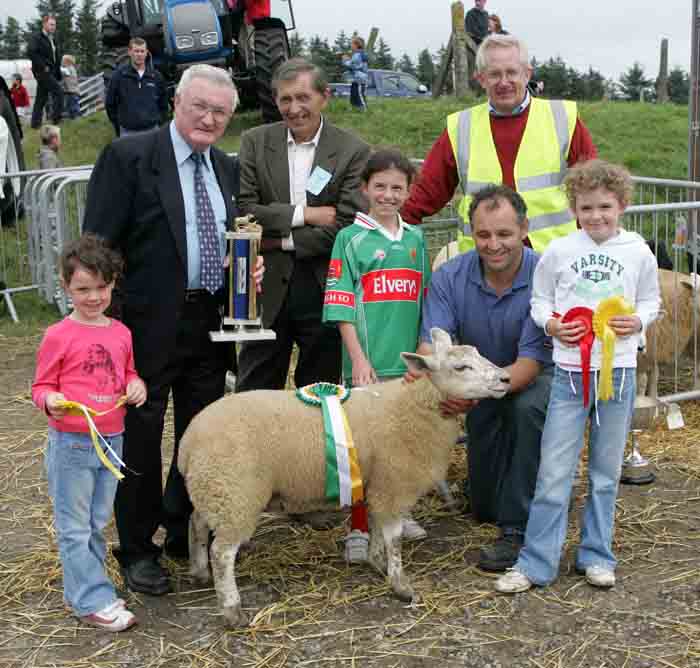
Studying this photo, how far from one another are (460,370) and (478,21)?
16233 mm

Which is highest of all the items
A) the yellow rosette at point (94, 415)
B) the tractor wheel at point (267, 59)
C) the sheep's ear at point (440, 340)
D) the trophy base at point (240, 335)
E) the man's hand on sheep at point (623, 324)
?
the tractor wheel at point (267, 59)

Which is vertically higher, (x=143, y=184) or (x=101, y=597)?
(x=143, y=184)

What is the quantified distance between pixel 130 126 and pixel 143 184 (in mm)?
9367

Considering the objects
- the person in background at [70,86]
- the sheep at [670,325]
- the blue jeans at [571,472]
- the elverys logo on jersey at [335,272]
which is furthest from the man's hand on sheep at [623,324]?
the person in background at [70,86]

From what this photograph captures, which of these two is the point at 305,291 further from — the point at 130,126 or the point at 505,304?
the point at 130,126

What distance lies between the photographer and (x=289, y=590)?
384 cm

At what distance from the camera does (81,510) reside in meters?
3.41

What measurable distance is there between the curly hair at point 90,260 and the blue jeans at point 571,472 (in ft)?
5.84

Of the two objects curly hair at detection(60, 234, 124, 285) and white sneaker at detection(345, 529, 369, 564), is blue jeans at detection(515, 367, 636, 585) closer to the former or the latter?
white sneaker at detection(345, 529, 369, 564)

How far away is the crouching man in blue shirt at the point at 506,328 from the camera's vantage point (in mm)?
3877

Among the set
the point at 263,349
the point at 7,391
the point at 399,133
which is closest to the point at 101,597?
the point at 263,349

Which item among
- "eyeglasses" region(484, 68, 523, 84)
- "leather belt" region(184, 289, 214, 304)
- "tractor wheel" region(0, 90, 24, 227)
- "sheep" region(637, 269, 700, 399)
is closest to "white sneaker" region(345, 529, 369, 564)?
"leather belt" region(184, 289, 214, 304)

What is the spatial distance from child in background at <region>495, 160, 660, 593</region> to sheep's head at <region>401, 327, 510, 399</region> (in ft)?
0.93

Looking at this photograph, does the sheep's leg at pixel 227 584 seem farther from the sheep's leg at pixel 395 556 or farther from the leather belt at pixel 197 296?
the leather belt at pixel 197 296
